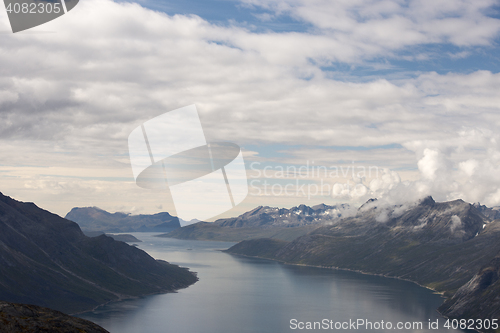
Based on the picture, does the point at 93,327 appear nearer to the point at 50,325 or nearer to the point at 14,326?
the point at 50,325

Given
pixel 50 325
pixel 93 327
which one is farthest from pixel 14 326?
Result: pixel 93 327

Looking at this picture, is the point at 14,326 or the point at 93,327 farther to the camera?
the point at 93,327
